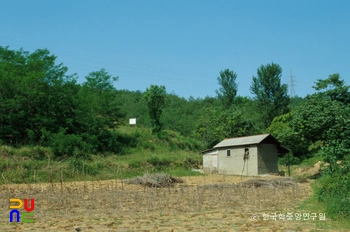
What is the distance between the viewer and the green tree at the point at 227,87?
4632cm

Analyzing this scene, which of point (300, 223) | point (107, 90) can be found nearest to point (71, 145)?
point (107, 90)

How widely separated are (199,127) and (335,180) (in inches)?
1291

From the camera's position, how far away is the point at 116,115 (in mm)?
33156

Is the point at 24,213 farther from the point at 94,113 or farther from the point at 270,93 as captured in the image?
the point at 270,93

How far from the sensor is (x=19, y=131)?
2517 cm

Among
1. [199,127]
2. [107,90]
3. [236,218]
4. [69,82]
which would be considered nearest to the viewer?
[236,218]

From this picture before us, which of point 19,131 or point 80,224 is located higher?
point 19,131

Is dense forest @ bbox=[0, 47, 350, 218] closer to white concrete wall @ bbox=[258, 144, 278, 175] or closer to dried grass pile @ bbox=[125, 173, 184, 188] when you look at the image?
white concrete wall @ bbox=[258, 144, 278, 175]

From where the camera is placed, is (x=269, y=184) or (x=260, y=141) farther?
(x=260, y=141)

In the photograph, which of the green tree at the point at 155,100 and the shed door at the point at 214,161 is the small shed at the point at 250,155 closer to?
the shed door at the point at 214,161

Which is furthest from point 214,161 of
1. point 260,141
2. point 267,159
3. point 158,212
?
point 158,212

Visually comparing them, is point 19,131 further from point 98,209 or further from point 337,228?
point 337,228

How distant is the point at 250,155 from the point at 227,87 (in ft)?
82.3

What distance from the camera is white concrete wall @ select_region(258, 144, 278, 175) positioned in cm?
2223
